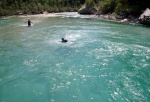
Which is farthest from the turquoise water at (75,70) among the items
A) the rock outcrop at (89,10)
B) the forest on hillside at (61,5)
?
the rock outcrop at (89,10)

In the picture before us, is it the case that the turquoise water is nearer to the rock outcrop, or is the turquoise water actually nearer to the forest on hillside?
the forest on hillside

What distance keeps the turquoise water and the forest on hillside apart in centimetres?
2945

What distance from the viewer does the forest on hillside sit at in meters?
57.5

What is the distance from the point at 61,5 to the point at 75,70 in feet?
286

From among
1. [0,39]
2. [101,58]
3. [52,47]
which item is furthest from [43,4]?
[101,58]

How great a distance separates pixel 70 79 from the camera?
17312mm

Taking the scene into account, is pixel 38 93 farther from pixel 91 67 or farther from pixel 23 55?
pixel 23 55

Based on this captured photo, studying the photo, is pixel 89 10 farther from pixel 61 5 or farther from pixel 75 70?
pixel 75 70

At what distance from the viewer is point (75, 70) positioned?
63.4 ft

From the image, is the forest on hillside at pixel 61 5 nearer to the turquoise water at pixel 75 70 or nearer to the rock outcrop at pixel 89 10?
the rock outcrop at pixel 89 10

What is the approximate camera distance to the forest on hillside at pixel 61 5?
57531mm

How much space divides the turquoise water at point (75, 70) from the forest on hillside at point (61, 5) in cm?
2945

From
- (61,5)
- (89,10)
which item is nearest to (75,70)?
(89,10)

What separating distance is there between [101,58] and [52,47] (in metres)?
7.66
